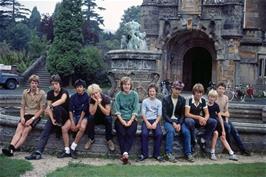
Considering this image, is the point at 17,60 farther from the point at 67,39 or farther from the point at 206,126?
the point at 206,126

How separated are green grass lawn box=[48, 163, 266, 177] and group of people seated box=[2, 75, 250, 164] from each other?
82 cm

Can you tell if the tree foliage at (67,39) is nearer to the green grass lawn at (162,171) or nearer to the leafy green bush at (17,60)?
the leafy green bush at (17,60)

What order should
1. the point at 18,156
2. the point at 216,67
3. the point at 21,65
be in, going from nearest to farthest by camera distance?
1. the point at 18,156
2. the point at 216,67
3. the point at 21,65

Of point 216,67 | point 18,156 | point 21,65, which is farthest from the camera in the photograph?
point 21,65

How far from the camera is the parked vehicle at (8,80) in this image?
110 feet

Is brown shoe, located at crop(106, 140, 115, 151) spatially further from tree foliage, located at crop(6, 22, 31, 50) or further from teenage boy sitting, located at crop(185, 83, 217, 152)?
tree foliage, located at crop(6, 22, 31, 50)

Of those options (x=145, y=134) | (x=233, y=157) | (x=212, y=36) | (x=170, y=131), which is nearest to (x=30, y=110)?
(x=145, y=134)

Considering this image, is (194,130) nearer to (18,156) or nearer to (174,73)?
(18,156)

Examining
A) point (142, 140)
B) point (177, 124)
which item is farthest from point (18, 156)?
point (177, 124)

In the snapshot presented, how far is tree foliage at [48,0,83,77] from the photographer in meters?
38.7

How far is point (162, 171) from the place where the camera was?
817 centimetres

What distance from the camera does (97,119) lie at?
9.79m

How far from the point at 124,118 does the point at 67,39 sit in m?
30.9

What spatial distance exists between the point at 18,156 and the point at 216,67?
23.4 meters
